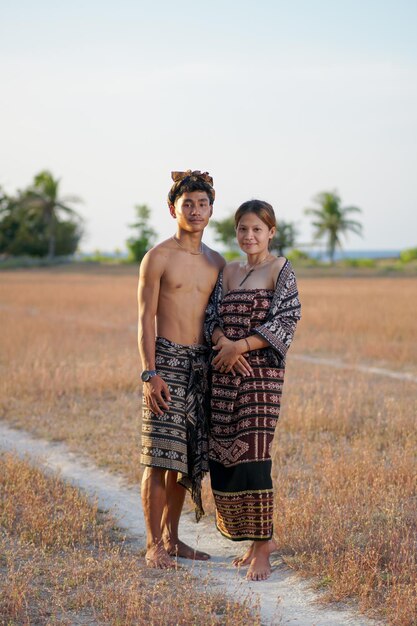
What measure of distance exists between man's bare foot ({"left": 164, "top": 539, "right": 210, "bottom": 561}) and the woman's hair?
190 centimetres

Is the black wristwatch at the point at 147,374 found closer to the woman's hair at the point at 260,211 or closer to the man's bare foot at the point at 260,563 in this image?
the woman's hair at the point at 260,211

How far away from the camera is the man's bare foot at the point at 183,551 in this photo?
16.7ft

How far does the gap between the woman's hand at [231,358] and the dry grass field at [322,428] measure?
3.65 ft

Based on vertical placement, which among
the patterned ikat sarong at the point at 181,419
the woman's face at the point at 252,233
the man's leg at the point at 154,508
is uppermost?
the woman's face at the point at 252,233

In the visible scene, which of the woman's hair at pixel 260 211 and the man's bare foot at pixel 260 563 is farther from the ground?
the woman's hair at pixel 260 211

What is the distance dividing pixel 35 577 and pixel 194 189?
89.7 inches

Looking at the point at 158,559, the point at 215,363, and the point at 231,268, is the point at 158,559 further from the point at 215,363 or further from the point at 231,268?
the point at 231,268

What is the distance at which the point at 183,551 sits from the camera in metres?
5.10

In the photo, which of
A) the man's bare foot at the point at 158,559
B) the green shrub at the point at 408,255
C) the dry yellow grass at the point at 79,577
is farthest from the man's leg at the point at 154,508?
the green shrub at the point at 408,255

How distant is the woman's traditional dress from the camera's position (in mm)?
4715

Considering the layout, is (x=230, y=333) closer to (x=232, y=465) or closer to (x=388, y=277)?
(x=232, y=465)

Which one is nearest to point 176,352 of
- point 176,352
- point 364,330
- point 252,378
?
point 176,352

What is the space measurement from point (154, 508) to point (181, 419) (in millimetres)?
544

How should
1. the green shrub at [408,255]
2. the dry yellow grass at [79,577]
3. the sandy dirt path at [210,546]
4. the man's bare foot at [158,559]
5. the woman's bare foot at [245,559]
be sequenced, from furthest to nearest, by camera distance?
the green shrub at [408,255] < the woman's bare foot at [245,559] < the man's bare foot at [158,559] < the sandy dirt path at [210,546] < the dry yellow grass at [79,577]
